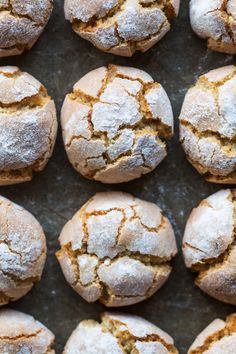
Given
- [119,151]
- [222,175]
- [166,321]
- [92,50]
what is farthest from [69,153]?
[166,321]

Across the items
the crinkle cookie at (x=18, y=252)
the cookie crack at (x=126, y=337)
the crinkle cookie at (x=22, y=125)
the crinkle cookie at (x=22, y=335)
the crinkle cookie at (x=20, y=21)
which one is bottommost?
the crinkle cookie at (x=22, y=335)

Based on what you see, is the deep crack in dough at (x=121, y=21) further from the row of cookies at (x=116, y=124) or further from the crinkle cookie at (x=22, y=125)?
the crinkle cookie at (x=22, y=125)

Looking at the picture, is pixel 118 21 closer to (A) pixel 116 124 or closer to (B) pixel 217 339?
(A) pixel 116 124

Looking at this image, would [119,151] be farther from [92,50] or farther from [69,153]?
[92,50]

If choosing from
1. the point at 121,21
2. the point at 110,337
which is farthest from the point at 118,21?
the point at 110,337

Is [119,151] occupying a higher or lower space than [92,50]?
lower

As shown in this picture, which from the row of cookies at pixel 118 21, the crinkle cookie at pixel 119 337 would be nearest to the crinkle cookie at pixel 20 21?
the row of cookies at pixel 118 21
